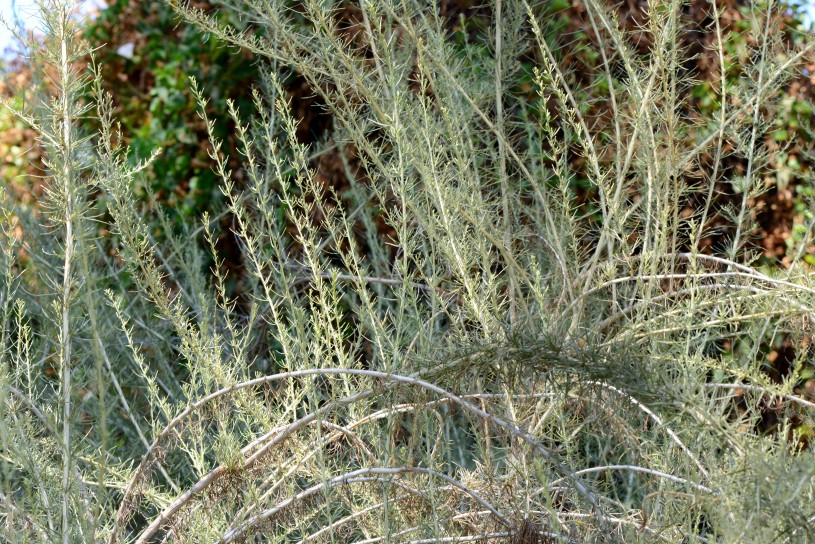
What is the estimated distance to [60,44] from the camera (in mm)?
2166

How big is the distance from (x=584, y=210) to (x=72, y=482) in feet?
9.37

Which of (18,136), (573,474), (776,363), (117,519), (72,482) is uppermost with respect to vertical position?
(18,136)

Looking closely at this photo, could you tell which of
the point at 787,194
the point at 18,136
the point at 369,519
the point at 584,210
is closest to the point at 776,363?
the point at 787,194

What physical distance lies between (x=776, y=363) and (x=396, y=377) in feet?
8.76

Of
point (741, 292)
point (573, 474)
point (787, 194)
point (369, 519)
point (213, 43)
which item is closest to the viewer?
point (573, 474)

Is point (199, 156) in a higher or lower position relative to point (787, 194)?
higher

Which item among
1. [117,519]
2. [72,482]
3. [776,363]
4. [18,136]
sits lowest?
[776,363]

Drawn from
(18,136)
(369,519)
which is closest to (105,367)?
(369,519)

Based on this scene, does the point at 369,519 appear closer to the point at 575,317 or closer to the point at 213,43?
the point at 575,317

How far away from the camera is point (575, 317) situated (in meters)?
2.35

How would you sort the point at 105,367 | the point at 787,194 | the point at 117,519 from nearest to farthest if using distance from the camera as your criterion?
the point at 117,519, the point at 105,367, the point at 787,194

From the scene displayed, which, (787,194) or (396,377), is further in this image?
(787,194)

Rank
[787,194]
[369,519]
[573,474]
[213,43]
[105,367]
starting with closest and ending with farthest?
1. [573,474]
2. [369,519]
3. [105,367]
4. [787,194]
5. [213,43]

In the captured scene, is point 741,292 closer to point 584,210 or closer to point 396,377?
point 396,377
